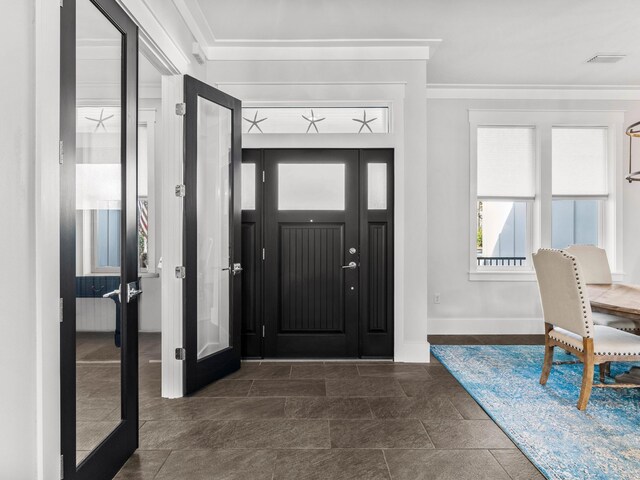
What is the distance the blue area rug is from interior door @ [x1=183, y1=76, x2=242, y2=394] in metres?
2.05

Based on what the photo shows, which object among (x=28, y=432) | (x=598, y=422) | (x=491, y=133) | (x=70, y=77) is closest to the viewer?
(x=28, y=432)

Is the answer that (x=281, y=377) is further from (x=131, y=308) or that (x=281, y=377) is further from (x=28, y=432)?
(x=28, y=432)

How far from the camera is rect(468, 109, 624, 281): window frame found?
5086 mm

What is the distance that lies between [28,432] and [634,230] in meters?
6.16

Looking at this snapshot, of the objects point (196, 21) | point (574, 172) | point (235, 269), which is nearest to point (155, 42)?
point (196, 21)

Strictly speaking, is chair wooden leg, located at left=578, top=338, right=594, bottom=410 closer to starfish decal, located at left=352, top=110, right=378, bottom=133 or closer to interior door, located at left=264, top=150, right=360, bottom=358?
interior door, located at left=264, top=150, right=360, bottom=358

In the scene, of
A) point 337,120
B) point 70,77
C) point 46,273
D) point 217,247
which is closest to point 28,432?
point 46,273

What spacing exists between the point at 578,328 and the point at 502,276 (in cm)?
227

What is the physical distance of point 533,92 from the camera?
16.6 feet

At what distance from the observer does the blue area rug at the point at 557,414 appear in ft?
7.36

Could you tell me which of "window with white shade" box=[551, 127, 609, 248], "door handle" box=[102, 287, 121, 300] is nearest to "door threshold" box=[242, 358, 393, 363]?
"door handle" box=[102, 287, 121, 300]

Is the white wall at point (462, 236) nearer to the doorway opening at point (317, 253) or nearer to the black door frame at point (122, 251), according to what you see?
the doorway opening at point (317, 253)

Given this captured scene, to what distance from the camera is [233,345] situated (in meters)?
3.69

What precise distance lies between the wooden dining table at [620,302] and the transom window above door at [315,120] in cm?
232
